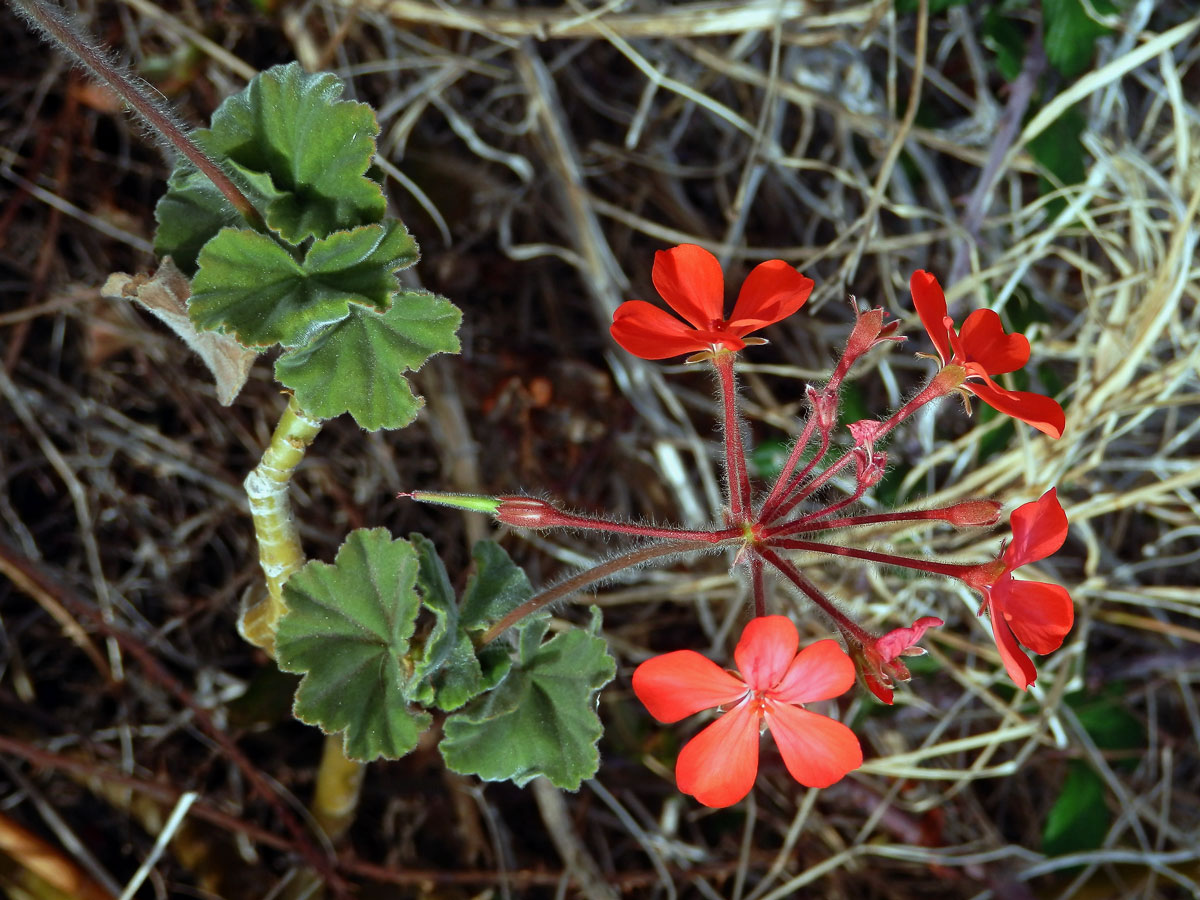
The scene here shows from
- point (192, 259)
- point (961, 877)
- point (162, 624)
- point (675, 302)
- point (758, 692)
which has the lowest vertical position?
point (961, 877)

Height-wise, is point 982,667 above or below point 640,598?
below

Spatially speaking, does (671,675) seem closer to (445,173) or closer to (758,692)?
(758,692)

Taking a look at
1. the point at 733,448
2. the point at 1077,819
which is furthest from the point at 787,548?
the point at 1077,819

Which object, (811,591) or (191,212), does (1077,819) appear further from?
(191,212)

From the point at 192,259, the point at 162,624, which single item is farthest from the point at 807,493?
the point at 162,624

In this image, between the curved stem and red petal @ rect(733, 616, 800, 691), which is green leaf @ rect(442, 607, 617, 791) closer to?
the curved stem

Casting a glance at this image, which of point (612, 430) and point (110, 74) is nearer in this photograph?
point (110, 74)
